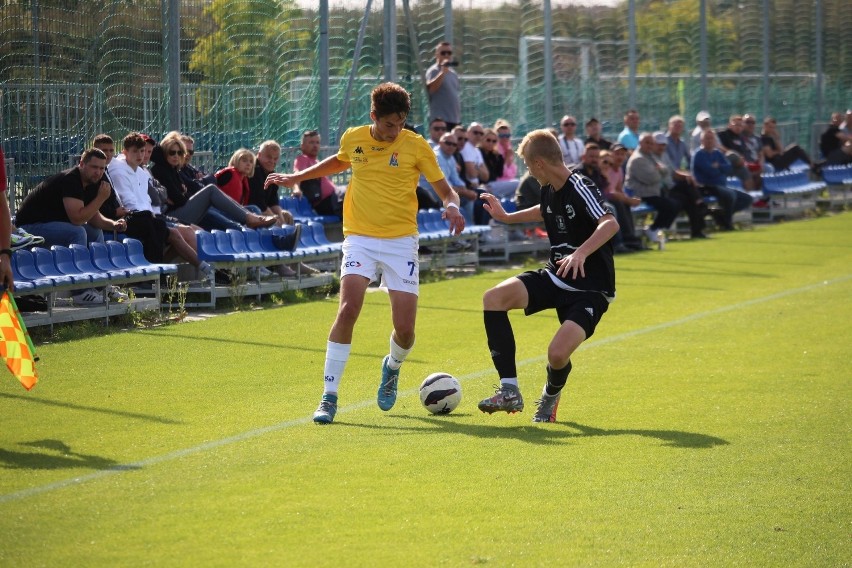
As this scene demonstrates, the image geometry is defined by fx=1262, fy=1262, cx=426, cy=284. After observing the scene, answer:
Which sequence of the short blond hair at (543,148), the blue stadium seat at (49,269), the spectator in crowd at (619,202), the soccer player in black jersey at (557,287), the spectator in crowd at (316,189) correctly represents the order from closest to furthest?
the soccer player in black jersey at (557,287)
the short blond hair at (543,148)
the blue stadium seat at (49,269)
the spectator in crowd at (316,189)
the spectator in crowd at (619,202)

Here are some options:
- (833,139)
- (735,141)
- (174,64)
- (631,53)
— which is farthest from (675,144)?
(174,64)

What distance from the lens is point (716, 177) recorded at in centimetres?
2311

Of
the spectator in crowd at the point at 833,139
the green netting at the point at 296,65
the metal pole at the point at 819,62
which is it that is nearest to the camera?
the green netting at the point at 296,65

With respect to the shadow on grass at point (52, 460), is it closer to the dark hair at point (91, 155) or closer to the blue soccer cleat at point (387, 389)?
the blue soccer cleat at point (387, 389)

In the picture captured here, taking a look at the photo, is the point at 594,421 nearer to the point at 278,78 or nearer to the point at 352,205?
the point at 352,205

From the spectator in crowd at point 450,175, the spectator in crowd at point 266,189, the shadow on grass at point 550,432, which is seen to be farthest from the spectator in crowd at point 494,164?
the shadow on grass at point 550,432

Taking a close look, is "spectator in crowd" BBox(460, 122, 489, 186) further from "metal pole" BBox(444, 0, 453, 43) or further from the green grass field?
the green grass field

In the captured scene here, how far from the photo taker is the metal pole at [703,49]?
102ft

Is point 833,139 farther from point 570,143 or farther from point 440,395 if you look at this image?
point 440,395

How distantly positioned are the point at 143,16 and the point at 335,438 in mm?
8902

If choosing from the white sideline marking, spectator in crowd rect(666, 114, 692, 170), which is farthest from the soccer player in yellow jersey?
spectator in crowd rect(666, 114, 692, 170)

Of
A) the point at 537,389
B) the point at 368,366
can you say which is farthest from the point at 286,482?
the point at 368,366

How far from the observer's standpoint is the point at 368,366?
389 inches

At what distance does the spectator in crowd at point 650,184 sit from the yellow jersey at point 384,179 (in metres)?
13.6
